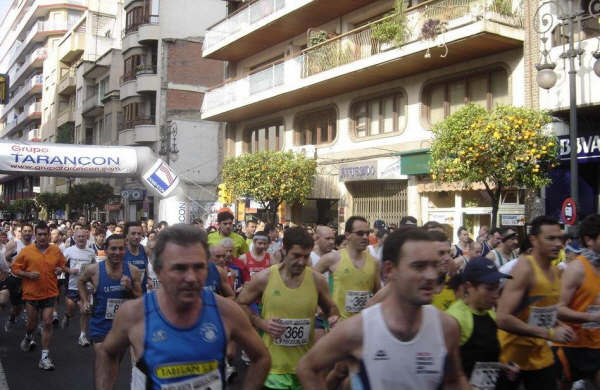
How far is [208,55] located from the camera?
2778 cm

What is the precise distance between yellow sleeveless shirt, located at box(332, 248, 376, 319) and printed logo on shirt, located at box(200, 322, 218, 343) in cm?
373

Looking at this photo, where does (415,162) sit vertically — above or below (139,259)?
above

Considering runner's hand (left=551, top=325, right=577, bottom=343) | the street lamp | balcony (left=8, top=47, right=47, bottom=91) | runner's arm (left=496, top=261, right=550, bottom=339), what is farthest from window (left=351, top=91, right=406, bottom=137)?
balcony (left=8, top=47, right=47, bottom=91)

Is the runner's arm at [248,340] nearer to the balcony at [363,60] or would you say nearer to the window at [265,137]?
the balcony at [363,60]

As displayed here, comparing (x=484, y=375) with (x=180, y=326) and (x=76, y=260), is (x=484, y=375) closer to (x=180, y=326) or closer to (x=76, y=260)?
(x=180, y=326)

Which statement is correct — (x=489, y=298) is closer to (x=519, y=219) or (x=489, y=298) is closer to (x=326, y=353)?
(x=326, y=353)

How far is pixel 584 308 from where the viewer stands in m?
5.10

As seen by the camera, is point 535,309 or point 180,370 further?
point 535,309

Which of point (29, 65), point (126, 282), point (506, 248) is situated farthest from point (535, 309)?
point (29, 65)

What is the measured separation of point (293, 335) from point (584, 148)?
1144 cm

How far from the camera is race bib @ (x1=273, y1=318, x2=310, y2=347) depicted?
5.09 meters

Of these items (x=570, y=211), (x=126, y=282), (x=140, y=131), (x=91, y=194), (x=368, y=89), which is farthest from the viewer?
(x=91, y=194)

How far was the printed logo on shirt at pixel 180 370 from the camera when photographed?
113 inches

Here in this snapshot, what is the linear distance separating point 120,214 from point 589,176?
32662 mm
